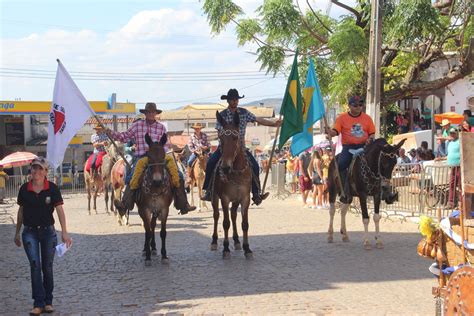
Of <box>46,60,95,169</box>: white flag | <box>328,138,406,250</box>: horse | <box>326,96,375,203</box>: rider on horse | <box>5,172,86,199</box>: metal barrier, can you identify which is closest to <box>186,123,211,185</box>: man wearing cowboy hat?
<box>326,96,375,203</box>: rider on horse

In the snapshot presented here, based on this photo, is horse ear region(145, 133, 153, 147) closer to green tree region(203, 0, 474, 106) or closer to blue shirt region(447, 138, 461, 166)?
blue shirt region(447, 138, 461, 166)

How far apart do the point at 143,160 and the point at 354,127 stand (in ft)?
14.0

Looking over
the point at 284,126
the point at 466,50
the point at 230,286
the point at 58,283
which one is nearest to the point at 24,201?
the point at 58,283

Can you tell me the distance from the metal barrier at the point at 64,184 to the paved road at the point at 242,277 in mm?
22453

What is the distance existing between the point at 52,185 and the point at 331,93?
55.0 ft

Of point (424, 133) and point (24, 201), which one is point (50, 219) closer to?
point (24, 201)

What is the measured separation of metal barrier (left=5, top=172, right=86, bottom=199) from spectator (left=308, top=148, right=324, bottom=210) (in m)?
19.0

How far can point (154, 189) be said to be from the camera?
38.9ft

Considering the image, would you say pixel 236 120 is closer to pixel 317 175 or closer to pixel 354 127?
pixel 354 127

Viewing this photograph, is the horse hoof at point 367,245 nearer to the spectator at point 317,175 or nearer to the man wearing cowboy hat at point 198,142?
the man wearing cowboy hat at point 198,142

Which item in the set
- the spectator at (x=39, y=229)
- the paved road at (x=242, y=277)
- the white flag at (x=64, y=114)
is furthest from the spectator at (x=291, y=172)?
the spectator at (x=39, y=229)

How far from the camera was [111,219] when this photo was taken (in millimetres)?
20938

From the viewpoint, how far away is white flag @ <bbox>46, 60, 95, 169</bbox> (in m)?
11.3

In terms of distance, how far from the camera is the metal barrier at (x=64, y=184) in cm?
3800
